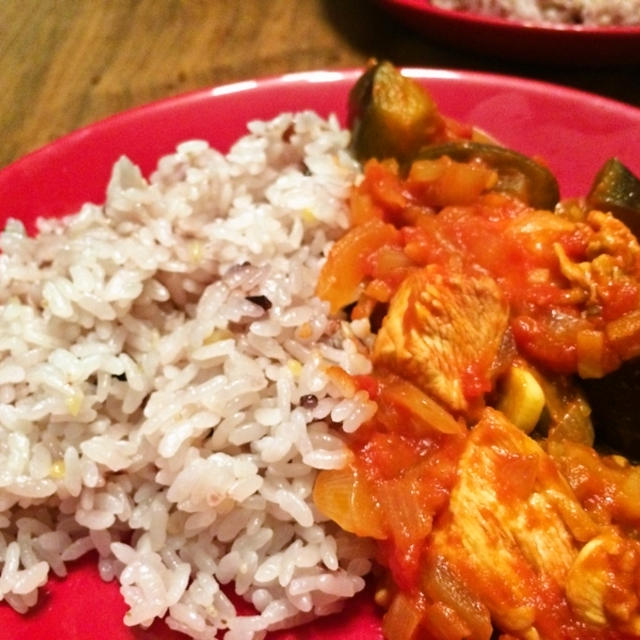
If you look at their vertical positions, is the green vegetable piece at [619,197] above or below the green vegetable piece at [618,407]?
above

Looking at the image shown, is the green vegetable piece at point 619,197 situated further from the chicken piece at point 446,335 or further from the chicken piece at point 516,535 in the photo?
the chicken piece at point 516,535

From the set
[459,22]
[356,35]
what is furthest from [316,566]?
[356,35]

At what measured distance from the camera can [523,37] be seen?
3.57 m

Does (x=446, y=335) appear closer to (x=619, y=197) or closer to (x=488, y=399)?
(x=488, y=399)

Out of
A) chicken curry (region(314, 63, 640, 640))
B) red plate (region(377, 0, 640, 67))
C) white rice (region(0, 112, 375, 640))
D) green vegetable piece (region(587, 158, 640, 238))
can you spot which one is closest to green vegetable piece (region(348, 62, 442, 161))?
chicken curry (region(314, 63, 640, 640))

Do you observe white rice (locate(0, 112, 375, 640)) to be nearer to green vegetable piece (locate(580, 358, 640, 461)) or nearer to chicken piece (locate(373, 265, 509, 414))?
chicken piece (locate(373, 265, 509, 414))

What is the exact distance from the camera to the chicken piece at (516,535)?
1.97 m

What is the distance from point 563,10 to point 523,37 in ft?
1.79

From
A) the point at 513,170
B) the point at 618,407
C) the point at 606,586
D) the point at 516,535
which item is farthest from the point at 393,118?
the point at 606,586

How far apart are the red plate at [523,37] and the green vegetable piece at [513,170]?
111 centimetres

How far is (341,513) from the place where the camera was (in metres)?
2.12

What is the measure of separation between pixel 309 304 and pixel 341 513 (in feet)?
2.01

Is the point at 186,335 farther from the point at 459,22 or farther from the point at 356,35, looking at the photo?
the point at 356,35

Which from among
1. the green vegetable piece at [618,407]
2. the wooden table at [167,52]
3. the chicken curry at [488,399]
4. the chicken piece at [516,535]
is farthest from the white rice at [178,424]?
the wooden table at [167,52]
